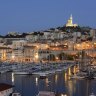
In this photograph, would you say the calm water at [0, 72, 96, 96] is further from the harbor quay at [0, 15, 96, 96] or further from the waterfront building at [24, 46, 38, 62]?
the waterfront building at [24, 46, 38, 62]

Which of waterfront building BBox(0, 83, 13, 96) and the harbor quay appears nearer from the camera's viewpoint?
waterfront building BBox(0, 83, 13, 96)

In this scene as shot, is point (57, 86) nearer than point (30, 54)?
Yes

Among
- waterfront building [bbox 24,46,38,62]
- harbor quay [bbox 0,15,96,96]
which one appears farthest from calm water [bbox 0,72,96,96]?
waterfront building [bbox 24,46,38,62]

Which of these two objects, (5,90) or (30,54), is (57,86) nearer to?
(5,90)

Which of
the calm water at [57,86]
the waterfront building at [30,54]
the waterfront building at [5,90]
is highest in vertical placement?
the waterfront building at [30,54]

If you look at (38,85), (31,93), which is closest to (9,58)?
(38,85)

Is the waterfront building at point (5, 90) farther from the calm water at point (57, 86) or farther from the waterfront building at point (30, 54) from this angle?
the waterfront building at point (30, 54)

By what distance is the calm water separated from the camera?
20.9 meters

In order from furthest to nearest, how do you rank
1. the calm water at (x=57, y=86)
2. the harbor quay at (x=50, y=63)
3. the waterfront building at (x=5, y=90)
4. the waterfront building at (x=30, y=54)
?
the waterfront building at (x=30, y=54) → the harbor quay at (x=50, y=63) → the calm water at (x=57, y=86) → the waterfront building at (x=5, y=90)

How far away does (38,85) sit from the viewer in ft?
76.7

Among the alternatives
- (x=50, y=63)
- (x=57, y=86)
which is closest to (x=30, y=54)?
(x=50, y=63)

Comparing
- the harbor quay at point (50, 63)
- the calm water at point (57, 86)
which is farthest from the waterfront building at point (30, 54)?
the calm water at point (57, 86)

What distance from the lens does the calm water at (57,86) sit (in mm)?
20922

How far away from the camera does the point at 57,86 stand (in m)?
23.0
